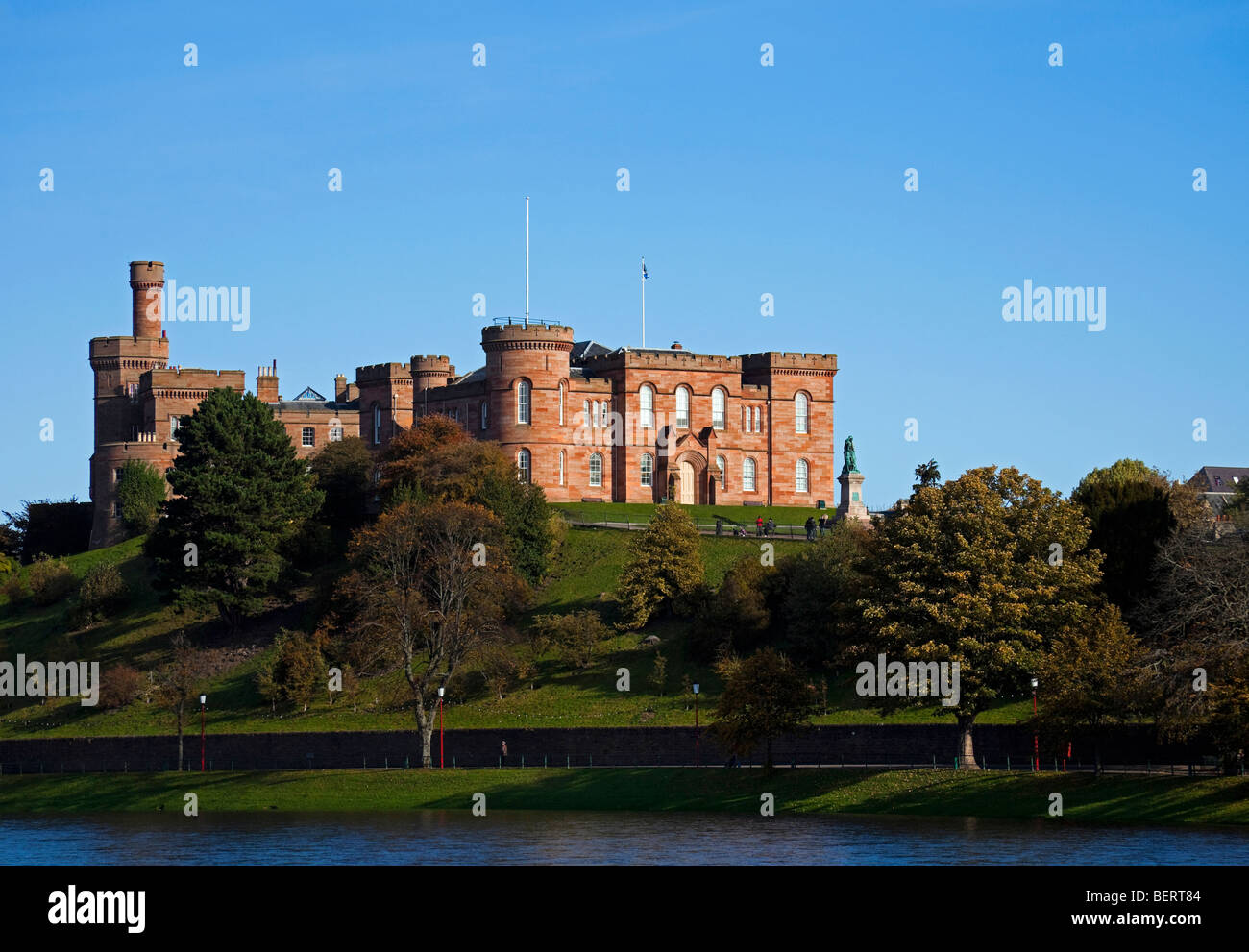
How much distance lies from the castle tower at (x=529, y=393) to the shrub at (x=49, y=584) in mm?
23741

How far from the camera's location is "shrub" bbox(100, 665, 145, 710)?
77.1 metres

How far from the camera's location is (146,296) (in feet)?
388

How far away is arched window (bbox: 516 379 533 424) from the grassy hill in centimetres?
1095

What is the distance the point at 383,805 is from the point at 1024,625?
2195cm

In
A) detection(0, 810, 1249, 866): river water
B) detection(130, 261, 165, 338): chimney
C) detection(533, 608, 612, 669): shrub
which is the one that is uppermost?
detection(130, 261, 165, 338): chimney

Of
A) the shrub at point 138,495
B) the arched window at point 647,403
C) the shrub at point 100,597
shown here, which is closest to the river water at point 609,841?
the shrub at point 100,597

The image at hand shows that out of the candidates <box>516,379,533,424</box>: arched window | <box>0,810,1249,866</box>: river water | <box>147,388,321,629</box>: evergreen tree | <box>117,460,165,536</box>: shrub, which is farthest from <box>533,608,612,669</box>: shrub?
<box>117,460,165,536</box>: shrub

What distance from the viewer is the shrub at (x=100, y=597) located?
288ft

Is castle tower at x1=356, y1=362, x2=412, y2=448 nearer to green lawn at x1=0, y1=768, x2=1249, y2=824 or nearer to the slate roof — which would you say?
the slate roof

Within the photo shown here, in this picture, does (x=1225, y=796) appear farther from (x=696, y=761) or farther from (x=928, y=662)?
(x=696, y=761)

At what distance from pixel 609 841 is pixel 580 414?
5380cm

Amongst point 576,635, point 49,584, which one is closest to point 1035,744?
point 576,635

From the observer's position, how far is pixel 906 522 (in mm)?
57469
